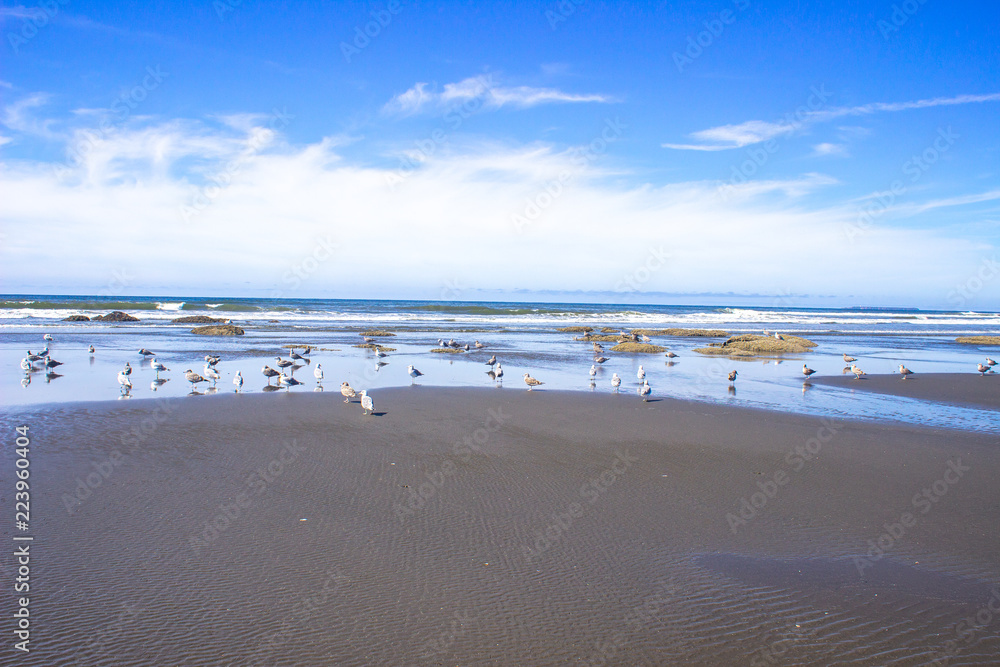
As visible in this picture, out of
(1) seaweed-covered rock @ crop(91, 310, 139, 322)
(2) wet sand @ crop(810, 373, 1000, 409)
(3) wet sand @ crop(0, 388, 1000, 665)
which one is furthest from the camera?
(1) seaweed-covered rock @ crop(91, 310, 139, 322)

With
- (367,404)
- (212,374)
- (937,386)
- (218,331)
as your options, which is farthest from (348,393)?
(218,331)

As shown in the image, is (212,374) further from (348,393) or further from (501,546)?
(501,546)

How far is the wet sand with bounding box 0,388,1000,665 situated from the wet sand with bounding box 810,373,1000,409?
6.04 meters

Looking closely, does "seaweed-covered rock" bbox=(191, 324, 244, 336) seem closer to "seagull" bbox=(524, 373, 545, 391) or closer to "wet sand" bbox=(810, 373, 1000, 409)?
"seagull" bbox=(524, 373, 545, 391)

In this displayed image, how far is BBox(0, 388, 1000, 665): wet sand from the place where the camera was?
479 cm

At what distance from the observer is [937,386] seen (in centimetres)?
1919

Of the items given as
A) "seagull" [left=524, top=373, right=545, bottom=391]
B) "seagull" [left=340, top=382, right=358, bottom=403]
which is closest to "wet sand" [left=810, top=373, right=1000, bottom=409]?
"seagull" [left=524, top=373, right=545, bottom=391]

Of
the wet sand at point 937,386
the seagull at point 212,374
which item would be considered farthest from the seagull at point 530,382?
the wet sand at point 937,386

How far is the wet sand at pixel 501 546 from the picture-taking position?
479 centimetres

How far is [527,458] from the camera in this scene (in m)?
10.1

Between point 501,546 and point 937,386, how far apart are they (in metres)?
18.9

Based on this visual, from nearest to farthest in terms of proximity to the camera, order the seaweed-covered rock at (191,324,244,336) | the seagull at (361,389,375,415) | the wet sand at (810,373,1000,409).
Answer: the seagull at (361,389,375,415) → the wet sand at (810,373,1000,409) → the seaweed-covered rock at (191,324,244,336)

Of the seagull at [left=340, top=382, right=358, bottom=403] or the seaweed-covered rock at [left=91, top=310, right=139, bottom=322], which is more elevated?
the seaweed-covered rock at [left=91, top=310, right=139, bottom=322]

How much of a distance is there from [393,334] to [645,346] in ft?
57.4
